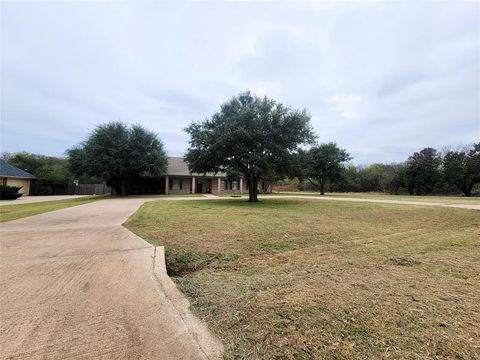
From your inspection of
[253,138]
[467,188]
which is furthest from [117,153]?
[467,188]

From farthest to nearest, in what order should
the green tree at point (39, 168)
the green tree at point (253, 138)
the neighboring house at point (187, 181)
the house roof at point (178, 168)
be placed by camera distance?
the green tree at point (39, 168) → the neighboring house at point (187, 181) → the house roof at point (178, 168) → the green tree at point (253, 138)

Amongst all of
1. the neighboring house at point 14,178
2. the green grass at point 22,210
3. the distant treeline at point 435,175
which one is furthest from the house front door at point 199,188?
the neighboring house at point 14,178

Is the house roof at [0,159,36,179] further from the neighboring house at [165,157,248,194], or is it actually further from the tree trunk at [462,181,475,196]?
the tree trunk at [462,181,475,196]

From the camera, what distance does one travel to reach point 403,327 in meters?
2.17

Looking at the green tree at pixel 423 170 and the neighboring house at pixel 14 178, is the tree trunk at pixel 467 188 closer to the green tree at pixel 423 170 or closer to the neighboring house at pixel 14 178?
the green tree at pixel 423 170

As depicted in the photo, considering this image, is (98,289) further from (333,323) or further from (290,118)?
(290,118)

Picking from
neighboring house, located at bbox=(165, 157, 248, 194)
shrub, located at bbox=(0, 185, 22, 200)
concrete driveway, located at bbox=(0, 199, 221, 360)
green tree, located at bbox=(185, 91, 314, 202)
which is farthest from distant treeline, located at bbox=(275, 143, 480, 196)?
shrub, located at bbox=(0, 185, 22, 200)

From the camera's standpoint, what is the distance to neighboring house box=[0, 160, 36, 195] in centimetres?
2752

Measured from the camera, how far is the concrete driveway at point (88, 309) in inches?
78.4

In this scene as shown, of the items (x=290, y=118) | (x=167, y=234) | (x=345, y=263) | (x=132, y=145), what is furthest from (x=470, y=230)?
(x=132, y=145)

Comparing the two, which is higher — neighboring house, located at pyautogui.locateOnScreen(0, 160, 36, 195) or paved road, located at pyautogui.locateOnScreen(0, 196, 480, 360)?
neighboring house, located at pyautogui.locateOnScreen(0, 160, 36, 195)

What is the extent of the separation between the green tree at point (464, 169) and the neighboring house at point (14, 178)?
2104 inches

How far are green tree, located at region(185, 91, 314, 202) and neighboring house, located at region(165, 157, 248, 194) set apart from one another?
15.7 m

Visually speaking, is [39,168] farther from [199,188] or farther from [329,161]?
[329,161]
